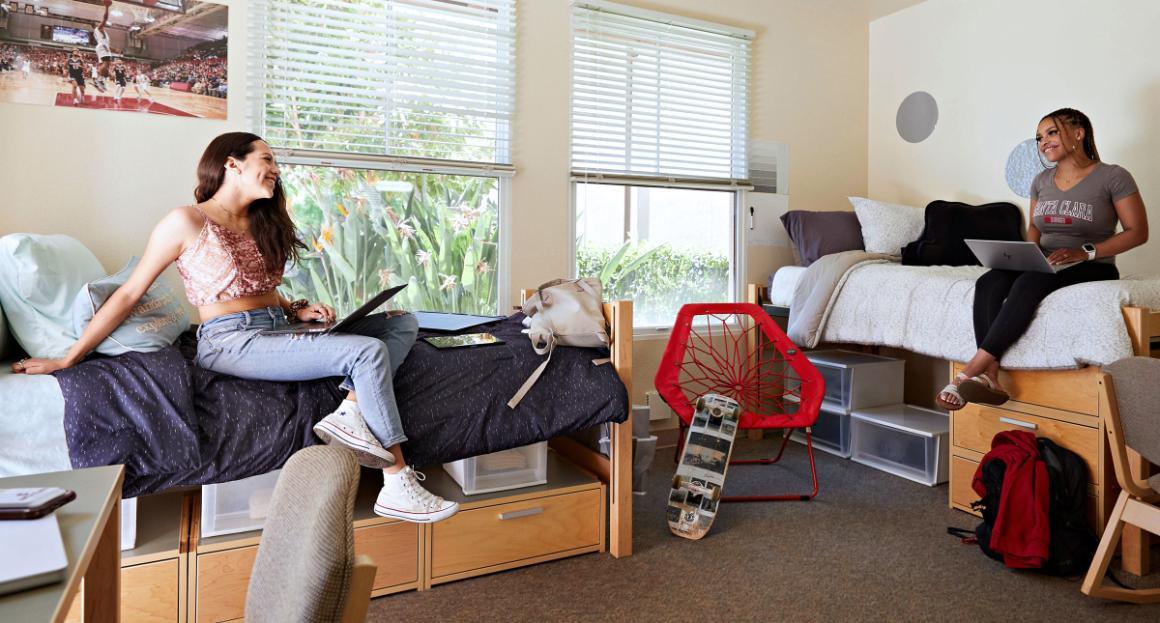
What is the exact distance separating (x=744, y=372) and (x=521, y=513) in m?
2.04

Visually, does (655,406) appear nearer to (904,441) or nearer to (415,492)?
(904,441)

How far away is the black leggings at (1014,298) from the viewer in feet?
8.50

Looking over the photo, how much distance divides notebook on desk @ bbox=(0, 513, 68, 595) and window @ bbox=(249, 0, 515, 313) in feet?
A: 7.64

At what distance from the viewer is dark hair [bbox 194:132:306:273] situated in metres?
2.18

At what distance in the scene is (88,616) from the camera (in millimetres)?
1046

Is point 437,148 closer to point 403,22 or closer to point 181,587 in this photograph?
point 403,22

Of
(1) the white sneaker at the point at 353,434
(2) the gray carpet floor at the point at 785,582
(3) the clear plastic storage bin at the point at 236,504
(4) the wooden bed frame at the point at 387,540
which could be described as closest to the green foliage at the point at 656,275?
(4) the wooden bed frame at the point at 387,540

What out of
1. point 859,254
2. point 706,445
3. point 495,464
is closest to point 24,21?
point 495,464

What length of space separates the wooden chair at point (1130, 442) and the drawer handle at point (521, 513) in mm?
1600

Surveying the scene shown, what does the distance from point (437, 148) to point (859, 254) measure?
2.06 m

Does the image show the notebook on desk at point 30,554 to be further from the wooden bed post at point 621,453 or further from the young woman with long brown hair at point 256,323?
the wooden bed post at point 621,453

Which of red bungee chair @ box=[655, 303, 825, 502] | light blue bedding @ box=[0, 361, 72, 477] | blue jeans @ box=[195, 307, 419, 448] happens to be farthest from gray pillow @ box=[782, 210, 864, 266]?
light blue bedding @ box=[0, 361, 72, 477]

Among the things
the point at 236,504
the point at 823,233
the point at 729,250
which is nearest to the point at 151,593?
the point at 236,504

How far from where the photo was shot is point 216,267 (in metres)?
2.07
